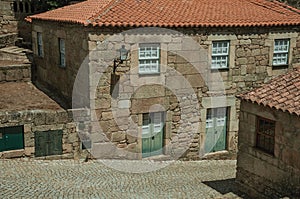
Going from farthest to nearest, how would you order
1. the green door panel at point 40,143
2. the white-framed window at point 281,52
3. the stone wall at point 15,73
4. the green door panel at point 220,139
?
the stone wall at point 15,73
the green door panel at point 220,139
the white-framed window at point 281,52
the green door panel at point 40,143

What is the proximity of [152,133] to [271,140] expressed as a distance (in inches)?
205

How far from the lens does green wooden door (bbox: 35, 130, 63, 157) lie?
12.1 m

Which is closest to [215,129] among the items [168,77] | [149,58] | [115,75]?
[168,77]

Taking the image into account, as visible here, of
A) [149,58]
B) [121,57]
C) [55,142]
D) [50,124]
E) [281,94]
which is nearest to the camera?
[281,94]

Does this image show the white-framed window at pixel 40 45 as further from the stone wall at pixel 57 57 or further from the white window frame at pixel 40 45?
the stone wall at pixel 57 57

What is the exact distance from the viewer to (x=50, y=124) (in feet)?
39.9

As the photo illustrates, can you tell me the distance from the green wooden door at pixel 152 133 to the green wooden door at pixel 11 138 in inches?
159

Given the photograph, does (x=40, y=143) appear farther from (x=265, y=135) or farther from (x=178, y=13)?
(x=265, y=135)

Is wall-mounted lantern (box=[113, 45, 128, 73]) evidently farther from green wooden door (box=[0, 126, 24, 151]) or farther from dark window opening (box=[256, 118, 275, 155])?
dark window opening (box=[256, 118, 275, 155])

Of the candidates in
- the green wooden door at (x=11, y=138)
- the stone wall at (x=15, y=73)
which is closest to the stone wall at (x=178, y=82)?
the green wooden door at (x=11, y=138)

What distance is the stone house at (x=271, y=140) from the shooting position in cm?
887

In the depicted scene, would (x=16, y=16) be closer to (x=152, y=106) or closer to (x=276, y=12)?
(x=152, y=106)

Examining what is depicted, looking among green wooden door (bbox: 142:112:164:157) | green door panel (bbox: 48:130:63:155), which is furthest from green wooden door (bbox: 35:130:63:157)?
green wooden door (bbox: 142:112:164:157)

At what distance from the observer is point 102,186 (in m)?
10.4
